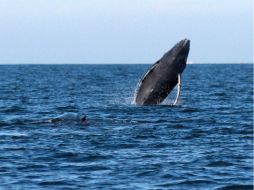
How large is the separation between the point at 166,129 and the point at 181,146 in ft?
11.4

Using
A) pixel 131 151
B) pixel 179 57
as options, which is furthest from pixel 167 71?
pixel 131 151

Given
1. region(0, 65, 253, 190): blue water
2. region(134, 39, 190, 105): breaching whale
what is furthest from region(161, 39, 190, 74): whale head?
region(0, 65, 253, 190): blue water

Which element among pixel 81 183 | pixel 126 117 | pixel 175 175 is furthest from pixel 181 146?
pixel 126 117

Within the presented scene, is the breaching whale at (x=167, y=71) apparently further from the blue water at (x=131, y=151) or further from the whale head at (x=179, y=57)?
the blue water at (x=131, y=151)

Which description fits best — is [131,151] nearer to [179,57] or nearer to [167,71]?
[167,71]

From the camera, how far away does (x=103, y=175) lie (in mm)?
15906

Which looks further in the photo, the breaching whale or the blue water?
the breaching whale

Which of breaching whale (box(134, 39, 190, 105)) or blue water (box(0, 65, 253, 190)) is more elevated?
breaching whale (box(134, 39, 190, 105))

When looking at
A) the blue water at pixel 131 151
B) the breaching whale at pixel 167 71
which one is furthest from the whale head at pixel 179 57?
the blue water at pixel 131 151

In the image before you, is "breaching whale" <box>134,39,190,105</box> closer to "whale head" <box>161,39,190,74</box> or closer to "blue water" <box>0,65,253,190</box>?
"whale head" <box>161,39,190,74</box>

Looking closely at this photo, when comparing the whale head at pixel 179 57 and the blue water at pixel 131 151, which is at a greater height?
the whale head at pixel 179 57

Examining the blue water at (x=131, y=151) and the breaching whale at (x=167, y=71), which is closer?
the blue water at (x=131, y=151)

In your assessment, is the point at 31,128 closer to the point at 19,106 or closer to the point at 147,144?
the point at 147,144

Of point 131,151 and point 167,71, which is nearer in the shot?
point 131,151
